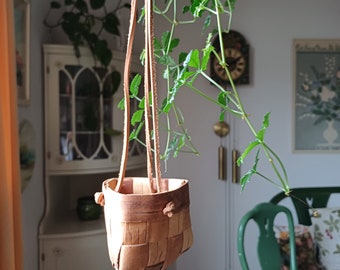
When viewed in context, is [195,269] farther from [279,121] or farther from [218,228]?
[279,121]

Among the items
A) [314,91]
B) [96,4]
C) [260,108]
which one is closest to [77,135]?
[96,4]

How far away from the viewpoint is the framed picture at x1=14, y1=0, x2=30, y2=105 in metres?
1.47

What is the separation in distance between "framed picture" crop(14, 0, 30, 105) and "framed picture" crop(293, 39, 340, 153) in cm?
177

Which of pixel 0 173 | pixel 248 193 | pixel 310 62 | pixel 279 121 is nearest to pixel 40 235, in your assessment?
pixel 0 173

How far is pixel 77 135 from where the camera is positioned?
1925 millimetres

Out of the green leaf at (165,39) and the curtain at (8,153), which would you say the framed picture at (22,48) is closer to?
the curtain at (8,153)

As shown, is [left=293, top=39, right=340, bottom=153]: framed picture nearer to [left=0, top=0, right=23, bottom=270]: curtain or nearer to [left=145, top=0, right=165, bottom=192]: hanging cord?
[left=0, top=0, right=23, bottom=270]: curtain

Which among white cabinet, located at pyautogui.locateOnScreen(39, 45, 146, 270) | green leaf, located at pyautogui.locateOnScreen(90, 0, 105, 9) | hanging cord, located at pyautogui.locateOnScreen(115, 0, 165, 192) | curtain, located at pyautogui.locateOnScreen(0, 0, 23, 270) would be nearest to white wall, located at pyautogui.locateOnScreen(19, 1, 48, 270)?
white cabinet, located at pyautogui.locateOnScreen(39, 45, 146, 270)

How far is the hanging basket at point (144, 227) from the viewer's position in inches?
17.6

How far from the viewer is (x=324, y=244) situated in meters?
1.83

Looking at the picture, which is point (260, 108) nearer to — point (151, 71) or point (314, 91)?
point (314, 91)

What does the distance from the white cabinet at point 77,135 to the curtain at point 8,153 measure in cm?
76

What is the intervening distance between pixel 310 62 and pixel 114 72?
4.66ft

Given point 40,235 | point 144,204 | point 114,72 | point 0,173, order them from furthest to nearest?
point 114,72, point 40,235, point 0,173, point 144,204
